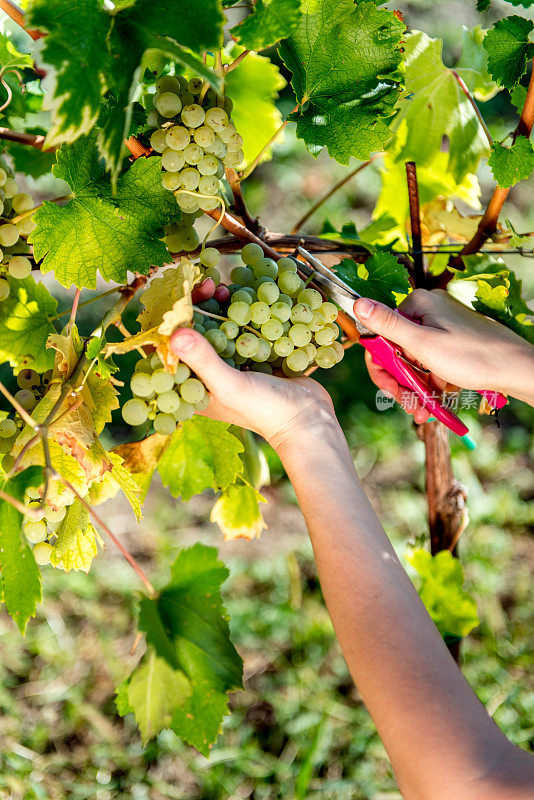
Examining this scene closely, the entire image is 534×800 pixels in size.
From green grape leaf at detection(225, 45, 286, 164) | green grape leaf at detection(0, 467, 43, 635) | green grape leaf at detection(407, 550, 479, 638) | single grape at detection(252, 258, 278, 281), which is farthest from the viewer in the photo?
green grape leaf at detection(407, 550, 479, 638)

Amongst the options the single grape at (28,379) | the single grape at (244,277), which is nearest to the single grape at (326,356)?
the single grape at (244,277)

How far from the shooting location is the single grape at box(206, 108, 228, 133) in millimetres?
594

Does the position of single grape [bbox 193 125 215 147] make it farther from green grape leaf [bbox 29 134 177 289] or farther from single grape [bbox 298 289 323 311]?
single grape [bbox 298 289 323 311]

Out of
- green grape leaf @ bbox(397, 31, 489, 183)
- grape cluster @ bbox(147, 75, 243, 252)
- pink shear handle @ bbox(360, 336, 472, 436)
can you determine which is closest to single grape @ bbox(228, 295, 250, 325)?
grape cluster @ bbox(147, 75, 243, 252)

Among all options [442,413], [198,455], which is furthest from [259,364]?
[442,413]

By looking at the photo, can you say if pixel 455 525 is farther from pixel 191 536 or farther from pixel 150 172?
pixel 191 536

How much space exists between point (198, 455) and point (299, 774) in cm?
91

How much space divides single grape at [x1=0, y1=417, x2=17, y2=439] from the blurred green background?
850 mm

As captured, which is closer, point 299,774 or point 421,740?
point 421,740

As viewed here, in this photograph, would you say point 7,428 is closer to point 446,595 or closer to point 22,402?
point 22,402

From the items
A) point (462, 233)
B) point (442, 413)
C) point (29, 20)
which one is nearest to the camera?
point (29, 20)

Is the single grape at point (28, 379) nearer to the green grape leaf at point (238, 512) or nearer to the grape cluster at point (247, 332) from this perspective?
the grape cluster at point (247, 332)

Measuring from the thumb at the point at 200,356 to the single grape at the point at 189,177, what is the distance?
156 millimetres

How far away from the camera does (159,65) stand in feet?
2.10
